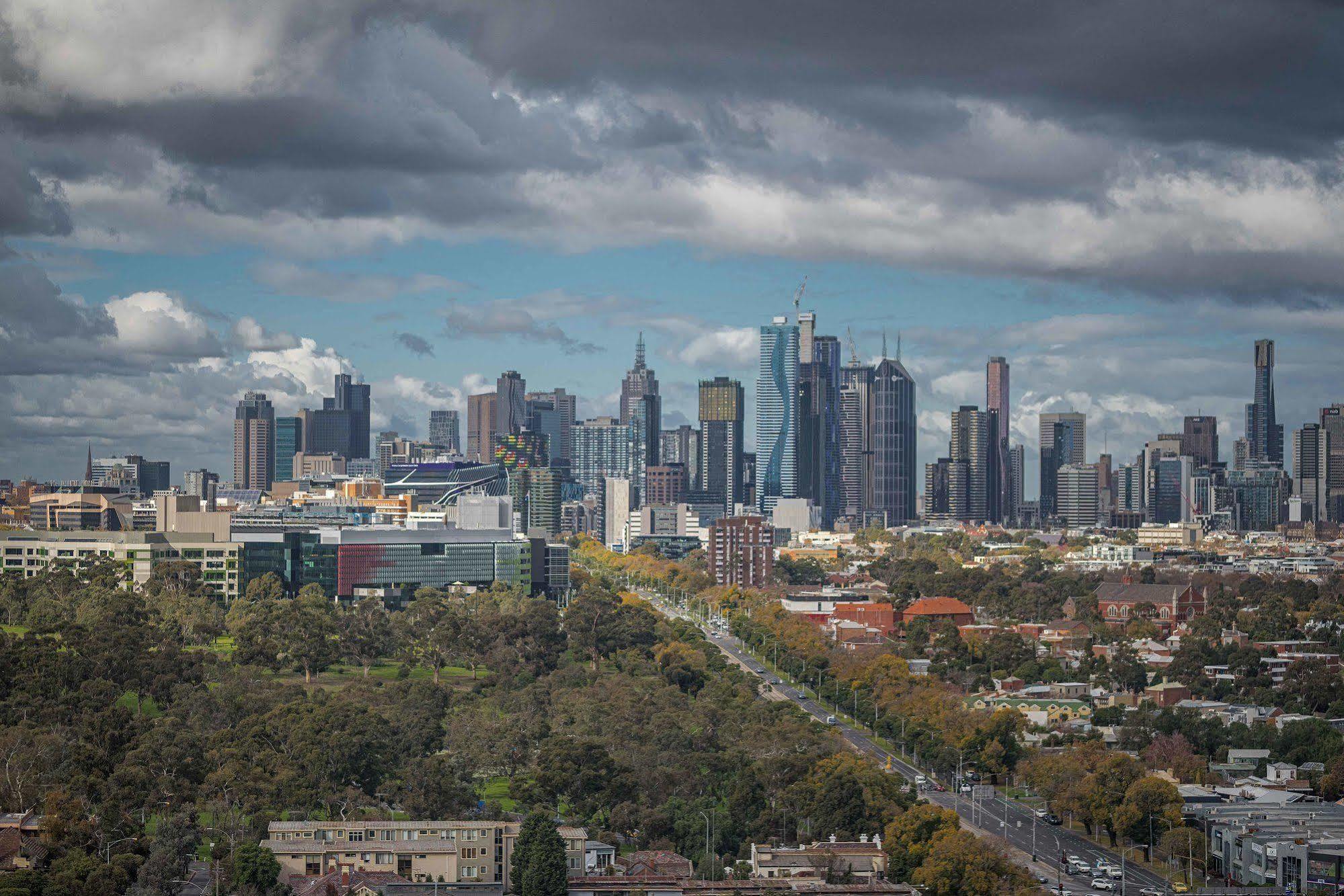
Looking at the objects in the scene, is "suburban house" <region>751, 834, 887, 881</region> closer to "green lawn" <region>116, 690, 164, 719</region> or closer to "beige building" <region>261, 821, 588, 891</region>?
"beige building" <region>261, 821, 588, 891</region>

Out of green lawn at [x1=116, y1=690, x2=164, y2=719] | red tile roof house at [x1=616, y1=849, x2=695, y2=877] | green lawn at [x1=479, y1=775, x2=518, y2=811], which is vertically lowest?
red tile roof house at [x1=616, y1=849, x2=695, y2=877]

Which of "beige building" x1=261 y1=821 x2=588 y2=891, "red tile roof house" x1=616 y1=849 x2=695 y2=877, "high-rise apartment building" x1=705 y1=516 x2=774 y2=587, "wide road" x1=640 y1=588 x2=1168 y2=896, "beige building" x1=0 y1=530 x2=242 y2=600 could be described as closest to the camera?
"beige building" x1=261 y1=821 x2=588 y2=891

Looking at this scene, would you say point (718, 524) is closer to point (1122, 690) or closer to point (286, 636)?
point (1122, 690)

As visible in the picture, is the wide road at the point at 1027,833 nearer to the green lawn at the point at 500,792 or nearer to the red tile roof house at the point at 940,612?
the green lawn at the point at 500,792

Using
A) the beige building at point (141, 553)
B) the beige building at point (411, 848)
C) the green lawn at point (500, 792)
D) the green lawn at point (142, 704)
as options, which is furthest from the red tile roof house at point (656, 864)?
the beige building at point (141, 553)

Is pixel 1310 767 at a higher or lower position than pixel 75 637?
lower

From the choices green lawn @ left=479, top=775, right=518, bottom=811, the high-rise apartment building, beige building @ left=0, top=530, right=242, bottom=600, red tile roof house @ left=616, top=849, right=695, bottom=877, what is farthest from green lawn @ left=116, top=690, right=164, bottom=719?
the high-rise apartment building

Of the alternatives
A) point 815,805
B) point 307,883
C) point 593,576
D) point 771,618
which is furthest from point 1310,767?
point 593,576
